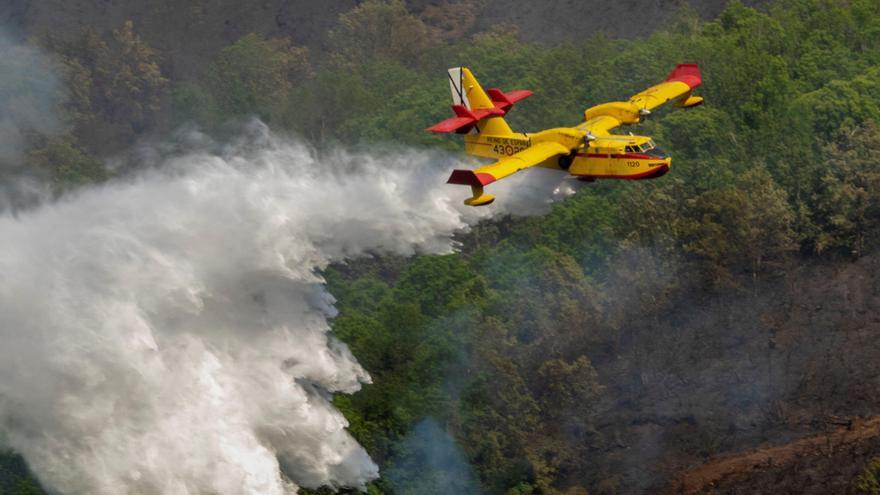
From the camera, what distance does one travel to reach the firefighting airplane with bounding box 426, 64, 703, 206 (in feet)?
211

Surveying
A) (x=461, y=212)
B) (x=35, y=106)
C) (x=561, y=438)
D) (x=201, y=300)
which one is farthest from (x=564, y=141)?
(x=35, y=106)

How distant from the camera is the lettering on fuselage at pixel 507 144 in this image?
6681cm

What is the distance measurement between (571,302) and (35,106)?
72.3 meters

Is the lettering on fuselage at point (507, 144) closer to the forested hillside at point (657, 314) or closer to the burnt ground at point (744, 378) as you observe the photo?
the forested hillside at point (657, 314)

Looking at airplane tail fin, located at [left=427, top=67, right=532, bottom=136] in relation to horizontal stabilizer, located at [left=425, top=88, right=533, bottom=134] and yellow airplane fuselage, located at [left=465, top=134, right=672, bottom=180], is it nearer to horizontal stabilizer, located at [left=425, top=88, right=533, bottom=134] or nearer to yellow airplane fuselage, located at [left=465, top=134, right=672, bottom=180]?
horizontal stabilizer, located at [left=425, top=88, right=533, bottom=134]

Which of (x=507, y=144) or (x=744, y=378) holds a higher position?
(x=507, y=144)

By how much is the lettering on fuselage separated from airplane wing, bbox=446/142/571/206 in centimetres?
34

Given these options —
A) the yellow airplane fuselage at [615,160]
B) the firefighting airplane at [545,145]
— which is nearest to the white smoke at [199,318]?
the firefighting airplane at [545,145]

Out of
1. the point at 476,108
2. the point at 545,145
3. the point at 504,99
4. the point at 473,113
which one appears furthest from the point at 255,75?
the point at 545,145

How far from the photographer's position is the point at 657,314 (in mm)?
84938

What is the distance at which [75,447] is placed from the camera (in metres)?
57.2

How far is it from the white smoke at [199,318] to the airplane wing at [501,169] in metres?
2.88

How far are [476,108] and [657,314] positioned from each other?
19.2m

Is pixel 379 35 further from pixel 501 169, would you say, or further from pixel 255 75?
pixel 501 169
